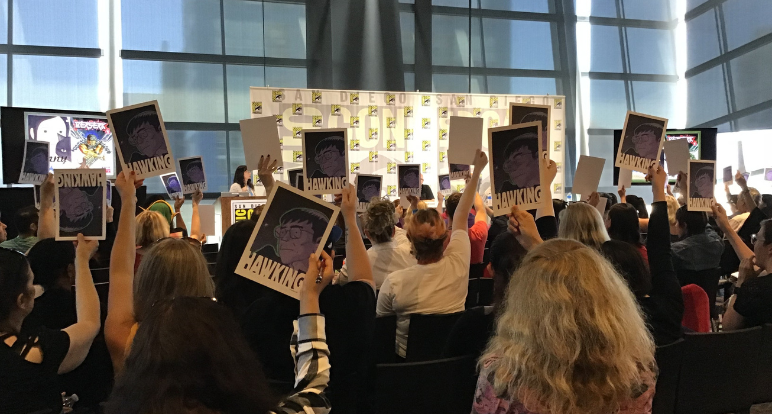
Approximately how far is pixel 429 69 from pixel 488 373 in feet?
40.8

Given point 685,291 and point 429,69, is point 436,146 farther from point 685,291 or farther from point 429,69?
point 685,291

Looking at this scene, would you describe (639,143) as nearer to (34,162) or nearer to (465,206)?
(465,206)

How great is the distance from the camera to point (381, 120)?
11.6 meters

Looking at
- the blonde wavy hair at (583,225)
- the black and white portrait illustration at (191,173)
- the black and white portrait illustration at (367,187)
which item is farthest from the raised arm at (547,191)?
the black and white portrait illustration at (191,173)

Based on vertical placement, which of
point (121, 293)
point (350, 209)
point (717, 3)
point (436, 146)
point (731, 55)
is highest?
point (717, 3)

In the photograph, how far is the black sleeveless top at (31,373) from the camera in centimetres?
168

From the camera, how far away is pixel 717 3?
13680 mm

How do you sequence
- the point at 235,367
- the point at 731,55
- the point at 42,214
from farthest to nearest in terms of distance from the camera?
the point at 731,55
the point at 42,214
the point at 235,367

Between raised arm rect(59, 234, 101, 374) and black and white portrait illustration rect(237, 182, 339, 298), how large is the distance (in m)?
0.53

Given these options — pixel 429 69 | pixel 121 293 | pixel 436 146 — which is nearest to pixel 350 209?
pixel 121 293

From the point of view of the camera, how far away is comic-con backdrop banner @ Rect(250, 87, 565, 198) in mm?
10992

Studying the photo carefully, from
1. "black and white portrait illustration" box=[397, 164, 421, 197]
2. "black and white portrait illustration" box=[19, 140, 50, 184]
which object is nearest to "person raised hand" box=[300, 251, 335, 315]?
"black and white portrait illustration" box=[19, 140, 50, 184]

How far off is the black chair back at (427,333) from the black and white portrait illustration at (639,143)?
1.92m

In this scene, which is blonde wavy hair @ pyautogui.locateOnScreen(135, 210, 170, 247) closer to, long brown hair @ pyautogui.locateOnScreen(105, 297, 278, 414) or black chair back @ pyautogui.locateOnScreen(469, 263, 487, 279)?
black chair back @ pyautogui.locateOnScreen(469, 263, 487, 279)
